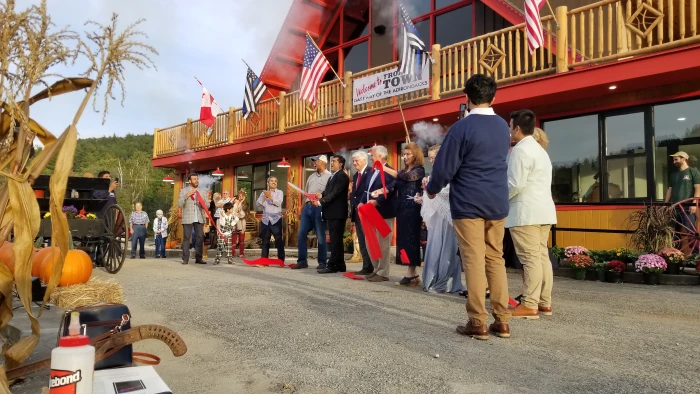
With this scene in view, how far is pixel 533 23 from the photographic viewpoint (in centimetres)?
872

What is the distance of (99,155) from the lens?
212 feet

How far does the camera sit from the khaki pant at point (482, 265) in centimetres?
344

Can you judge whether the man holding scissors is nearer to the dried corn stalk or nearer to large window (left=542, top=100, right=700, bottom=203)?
large window (left=542, top=100, right=700, bottom=203)

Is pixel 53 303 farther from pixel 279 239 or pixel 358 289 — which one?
pixel 279 239

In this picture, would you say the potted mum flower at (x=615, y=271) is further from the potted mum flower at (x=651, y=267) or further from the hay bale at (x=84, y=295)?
the hay bale at (x=84, y=295)

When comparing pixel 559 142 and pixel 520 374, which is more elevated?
pixel 559 142

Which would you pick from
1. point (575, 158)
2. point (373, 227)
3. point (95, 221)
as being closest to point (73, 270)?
point (95, 221)

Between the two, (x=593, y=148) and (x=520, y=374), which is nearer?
(x=520, y=374)

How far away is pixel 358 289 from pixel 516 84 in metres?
5.95

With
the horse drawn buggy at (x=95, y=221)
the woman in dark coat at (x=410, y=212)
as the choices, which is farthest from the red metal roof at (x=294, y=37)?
the woman in dark coat at (x=410, y=212)

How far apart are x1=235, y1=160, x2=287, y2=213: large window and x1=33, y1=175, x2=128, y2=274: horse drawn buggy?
27.5 feet

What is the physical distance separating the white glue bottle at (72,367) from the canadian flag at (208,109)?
16.1m

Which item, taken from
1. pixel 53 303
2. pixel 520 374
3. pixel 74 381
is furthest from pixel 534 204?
pixel 53 303

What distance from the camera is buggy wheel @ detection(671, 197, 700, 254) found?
24.5ft
